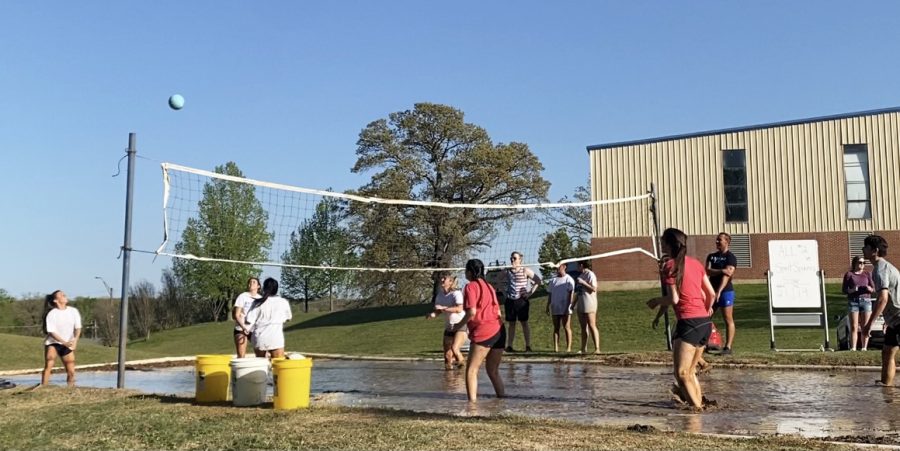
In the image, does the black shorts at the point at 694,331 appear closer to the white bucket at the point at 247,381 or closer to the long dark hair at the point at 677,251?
the long dark hair at the point at 677,251

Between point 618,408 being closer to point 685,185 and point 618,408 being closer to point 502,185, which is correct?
point 685,185

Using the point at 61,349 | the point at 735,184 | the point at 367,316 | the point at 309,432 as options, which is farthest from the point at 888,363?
the point at 367,316

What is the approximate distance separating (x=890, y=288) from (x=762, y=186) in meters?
28.8

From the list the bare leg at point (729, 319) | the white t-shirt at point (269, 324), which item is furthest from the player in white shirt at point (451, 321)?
the bare leg at point (729, 319)

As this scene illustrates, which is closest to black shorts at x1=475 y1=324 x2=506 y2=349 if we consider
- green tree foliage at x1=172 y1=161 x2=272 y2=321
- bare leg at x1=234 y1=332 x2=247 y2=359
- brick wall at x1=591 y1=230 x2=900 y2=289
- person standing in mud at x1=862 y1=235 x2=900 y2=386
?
person standing in mud at x1=862 y1=235 x2=900 y2=386

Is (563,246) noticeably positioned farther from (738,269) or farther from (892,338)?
(892,338)

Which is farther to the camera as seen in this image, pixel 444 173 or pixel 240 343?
pixel 444 173

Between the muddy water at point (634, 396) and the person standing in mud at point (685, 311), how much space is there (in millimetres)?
363

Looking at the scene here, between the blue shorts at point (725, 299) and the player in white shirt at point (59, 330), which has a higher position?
the blue shorts at point (725, 299)

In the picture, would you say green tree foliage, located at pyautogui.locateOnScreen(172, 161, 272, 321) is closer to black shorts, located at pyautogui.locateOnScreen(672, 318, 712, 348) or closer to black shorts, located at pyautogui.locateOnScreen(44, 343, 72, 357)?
black shorts, located at pyautogui.locateOnScreen(44, 343, 72, 357)

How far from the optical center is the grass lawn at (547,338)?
15547 mm

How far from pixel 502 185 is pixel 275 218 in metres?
36.9

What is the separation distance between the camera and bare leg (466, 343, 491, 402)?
9.68m

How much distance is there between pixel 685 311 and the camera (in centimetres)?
866
